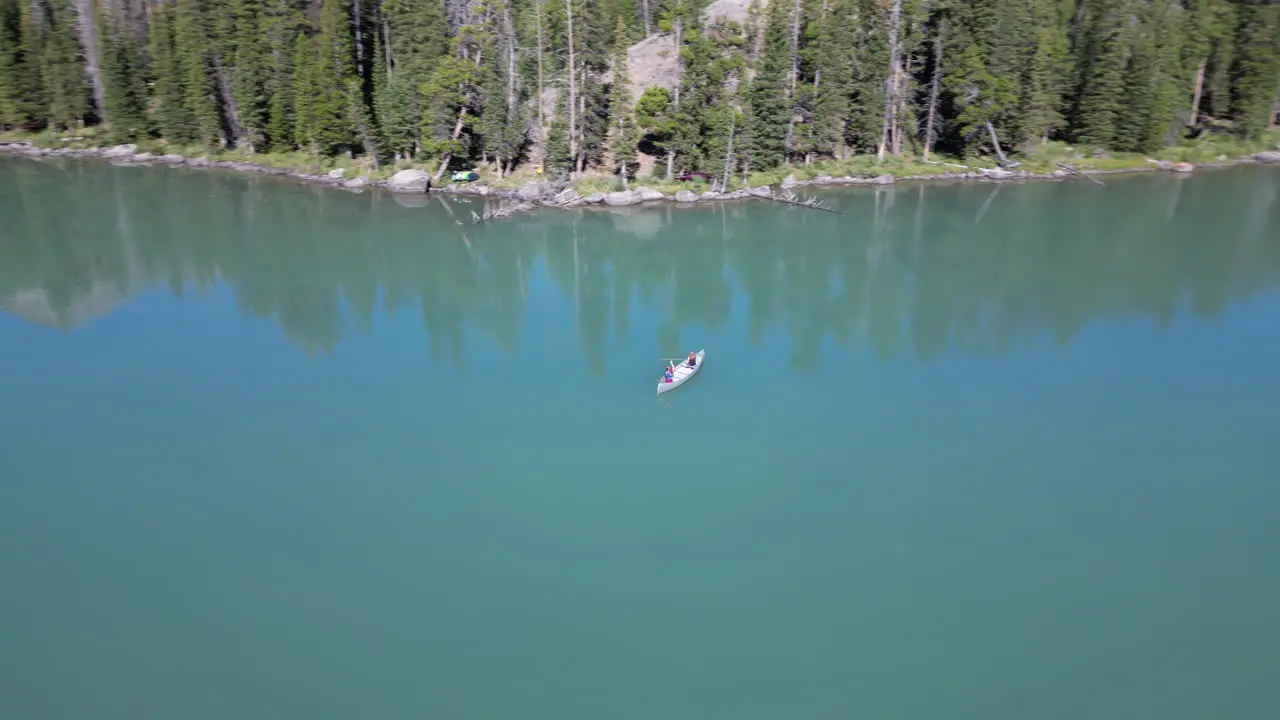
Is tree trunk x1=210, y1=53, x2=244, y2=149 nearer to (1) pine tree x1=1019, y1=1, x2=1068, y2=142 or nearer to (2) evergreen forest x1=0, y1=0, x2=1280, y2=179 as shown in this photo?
(2) evergreen forest x1=0, y1=0, x2=1280, y2=179

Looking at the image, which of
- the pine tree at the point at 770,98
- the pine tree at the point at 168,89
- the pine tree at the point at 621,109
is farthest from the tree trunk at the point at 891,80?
the pine tree at the point at 168,89

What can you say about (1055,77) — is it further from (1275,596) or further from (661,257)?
(1275,596)

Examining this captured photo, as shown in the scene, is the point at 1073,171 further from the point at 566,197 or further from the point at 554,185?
the point at 554,185

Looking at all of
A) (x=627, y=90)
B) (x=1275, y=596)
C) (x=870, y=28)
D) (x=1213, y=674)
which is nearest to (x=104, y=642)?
(x=1213, y=674)

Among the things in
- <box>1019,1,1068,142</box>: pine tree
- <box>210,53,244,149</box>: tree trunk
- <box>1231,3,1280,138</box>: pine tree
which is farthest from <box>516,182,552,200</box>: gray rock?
<box>1231,3,1280,138</box>: pine tree

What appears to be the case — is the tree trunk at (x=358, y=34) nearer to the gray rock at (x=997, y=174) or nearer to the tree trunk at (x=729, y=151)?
the tree trunk at (x=729, y=151)
